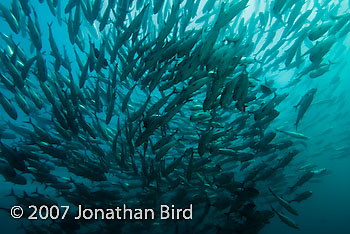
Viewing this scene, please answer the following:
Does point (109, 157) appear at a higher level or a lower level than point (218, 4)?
lower

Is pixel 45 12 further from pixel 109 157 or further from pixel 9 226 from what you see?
pixel 9 226

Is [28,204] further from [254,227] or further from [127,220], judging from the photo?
[254,227]

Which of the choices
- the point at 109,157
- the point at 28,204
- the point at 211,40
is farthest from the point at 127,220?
the point at 211,40

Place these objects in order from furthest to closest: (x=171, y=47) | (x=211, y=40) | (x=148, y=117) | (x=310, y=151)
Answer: (x=310, y=151)
(x=148, y=117)
(x=171, y=47)
(x=211, y=40)

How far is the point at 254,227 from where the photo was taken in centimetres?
604

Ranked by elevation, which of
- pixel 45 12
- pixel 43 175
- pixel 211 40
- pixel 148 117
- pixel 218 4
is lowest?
pixel 43 175

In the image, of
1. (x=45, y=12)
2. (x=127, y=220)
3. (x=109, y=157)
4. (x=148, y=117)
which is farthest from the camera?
(x=45, y=12)

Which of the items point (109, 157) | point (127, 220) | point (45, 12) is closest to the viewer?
point (109, 157)

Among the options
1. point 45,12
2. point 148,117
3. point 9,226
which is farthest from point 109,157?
point 9,226

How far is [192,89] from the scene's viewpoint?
401cm

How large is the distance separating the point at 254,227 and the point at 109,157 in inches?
209

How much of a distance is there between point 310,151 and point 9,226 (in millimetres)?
40702

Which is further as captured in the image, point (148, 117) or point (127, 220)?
point (127, 220)

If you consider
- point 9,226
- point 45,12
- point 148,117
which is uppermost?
point 45,12
